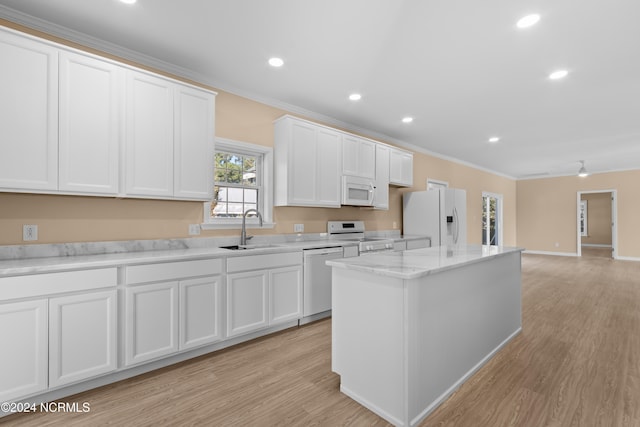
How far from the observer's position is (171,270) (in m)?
2.38

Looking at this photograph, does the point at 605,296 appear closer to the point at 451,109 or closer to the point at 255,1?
the point at 451,109

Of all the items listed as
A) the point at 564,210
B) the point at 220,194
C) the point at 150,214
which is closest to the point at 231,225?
the point at 220,194

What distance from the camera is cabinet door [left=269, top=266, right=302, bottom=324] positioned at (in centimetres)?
305

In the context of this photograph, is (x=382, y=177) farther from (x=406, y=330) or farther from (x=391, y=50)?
(x=406, y=330)

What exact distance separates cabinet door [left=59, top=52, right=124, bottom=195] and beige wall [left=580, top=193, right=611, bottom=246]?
14.8m

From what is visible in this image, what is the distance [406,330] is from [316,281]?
71.9 inches

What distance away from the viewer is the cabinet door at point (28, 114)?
6.49 feet

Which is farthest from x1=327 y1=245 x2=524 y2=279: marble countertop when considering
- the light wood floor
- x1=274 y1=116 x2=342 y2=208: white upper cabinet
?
x1=274 y1=116 x2=342 y2=208: white upper cabinet

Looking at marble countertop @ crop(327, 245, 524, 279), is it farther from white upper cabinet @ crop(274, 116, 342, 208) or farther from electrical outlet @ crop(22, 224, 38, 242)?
electrical outlet @ crop(22, 224, 38, 242)

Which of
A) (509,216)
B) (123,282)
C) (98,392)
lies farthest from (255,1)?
(509,216)

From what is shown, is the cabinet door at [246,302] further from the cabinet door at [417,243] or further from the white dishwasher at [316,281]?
the cabinet door at [417,243]

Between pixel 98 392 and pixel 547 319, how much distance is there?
4511 millimetres

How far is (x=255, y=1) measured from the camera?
2.06 m

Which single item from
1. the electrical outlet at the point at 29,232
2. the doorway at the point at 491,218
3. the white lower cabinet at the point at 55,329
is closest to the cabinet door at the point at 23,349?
the white lower cabinet at the point at 55,329
